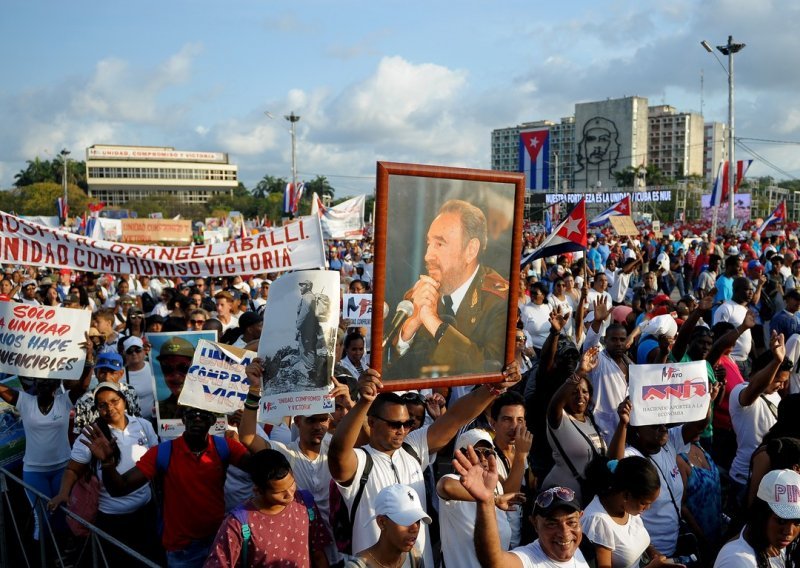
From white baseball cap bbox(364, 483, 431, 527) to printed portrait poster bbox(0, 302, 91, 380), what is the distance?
313 cm

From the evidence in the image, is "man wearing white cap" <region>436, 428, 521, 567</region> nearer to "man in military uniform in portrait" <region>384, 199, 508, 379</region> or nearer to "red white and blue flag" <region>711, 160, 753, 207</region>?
"man in military uniform in portrait" <region>384, 199, 508, 379</region>

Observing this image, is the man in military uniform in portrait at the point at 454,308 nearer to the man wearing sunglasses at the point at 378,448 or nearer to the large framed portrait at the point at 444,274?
the large framed portrait at the point at 444,274

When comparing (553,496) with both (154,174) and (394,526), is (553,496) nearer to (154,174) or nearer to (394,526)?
(394,526)

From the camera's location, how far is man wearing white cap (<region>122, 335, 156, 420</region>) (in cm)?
628

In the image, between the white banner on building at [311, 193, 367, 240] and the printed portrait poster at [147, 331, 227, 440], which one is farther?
the white banner on building at [311, 193, 367, 240]

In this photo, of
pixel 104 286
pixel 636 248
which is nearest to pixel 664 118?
pixel 636 248

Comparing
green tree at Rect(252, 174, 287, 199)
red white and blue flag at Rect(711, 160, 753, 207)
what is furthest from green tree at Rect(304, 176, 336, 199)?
red white and blue flag at Rect(711, 160, 753, 207)

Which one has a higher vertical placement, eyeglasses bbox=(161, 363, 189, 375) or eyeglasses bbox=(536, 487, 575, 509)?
eyeglasses bbox=(161, 363, 189, 375)

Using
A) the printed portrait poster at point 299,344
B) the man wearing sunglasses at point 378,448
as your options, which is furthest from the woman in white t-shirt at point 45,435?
the man wearing sunglasses at point 378,448

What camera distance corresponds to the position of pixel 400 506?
3.26 metres

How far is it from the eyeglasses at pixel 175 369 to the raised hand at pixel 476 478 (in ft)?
7.91

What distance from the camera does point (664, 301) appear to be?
934cm

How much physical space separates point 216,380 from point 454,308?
174cm

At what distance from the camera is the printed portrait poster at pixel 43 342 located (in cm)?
548
